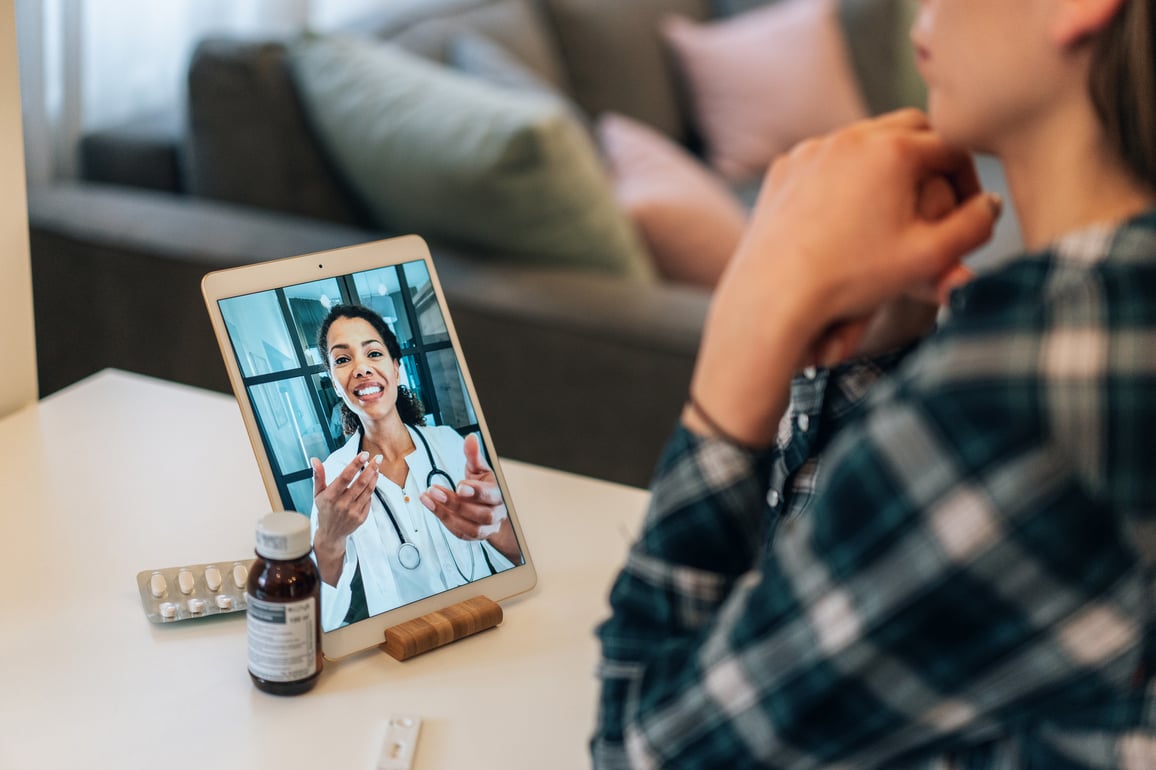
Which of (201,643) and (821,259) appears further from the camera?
(201,643)

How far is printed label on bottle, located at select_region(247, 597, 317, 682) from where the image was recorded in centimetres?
68

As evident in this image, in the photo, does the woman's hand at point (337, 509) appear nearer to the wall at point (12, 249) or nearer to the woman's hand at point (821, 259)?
the woman's hand at point (821, 259)

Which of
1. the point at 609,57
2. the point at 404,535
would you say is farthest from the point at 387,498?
the point at 609,57

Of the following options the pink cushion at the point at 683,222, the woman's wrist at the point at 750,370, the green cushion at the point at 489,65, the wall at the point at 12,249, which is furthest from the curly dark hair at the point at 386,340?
the green cushion at the point at 489,65

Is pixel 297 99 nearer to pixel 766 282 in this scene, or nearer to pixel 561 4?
pixel 561 4

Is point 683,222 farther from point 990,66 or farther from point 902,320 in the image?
point 990,66

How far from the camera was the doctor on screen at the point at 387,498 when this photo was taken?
2.47 ft

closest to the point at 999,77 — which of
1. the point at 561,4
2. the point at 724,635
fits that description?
the point at 724,635

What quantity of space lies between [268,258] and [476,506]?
102cm

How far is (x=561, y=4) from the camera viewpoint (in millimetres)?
2979

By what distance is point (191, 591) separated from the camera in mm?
785

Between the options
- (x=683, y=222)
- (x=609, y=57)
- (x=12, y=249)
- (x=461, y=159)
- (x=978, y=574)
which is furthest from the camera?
(x=609, y=57)

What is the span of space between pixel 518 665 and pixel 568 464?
3.44 ft

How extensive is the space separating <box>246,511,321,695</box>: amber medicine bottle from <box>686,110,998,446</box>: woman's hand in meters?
0.25
